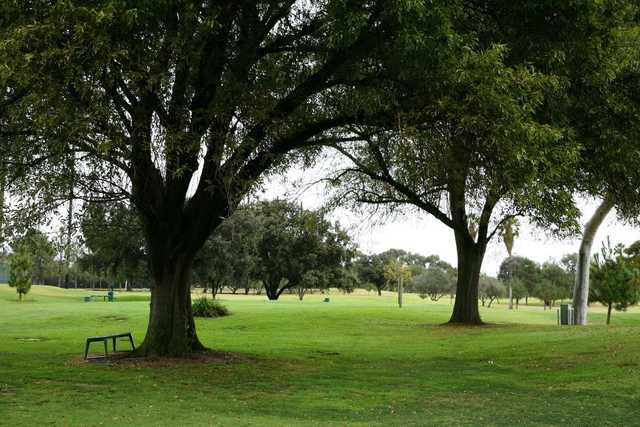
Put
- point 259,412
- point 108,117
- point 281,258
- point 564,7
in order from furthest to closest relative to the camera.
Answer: point 281,258
point 108,117
point 564,7
point 259,412

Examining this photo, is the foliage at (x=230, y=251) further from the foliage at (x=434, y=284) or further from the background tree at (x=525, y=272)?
the background tree at (x=525, y=272)

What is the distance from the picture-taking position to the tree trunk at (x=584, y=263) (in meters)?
28.6

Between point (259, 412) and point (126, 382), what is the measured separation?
4.05 meters

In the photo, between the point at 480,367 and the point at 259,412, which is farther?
the point at 480,367

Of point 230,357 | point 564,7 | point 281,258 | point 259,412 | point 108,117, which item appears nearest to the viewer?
point 259,412

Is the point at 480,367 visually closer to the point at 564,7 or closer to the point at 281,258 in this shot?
the point at 564,7

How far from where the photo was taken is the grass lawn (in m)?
10.2

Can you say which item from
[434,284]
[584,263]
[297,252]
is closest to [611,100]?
[584,263]

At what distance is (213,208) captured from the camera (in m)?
16.2

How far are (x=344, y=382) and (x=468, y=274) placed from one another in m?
18.1

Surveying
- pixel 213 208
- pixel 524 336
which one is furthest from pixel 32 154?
pixel 524 336

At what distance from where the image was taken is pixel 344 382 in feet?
45.7

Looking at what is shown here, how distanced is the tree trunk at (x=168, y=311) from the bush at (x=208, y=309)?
1668 centimetres

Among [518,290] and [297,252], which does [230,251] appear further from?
[518,290]
